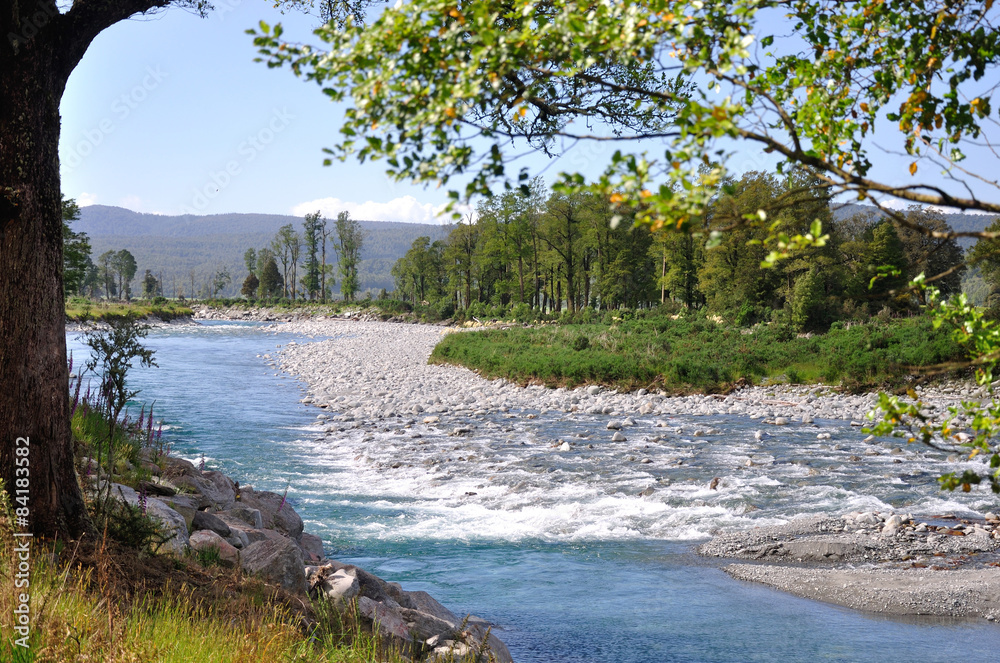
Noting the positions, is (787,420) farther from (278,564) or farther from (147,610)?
(147,610)

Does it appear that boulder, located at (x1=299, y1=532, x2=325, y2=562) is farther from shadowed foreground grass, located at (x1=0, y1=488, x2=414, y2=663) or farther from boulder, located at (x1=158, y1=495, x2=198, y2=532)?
shadowed foreground grass, located at (x1=0, y1=488, x2=414, y2=663)

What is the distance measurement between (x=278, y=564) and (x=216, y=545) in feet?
2.35

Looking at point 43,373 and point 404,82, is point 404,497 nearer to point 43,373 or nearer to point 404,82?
point 43,373

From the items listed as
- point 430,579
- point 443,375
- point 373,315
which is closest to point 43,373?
point 430,579

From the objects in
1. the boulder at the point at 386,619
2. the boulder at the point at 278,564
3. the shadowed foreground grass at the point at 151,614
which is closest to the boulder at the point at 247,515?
the boulder at the point at 278,564

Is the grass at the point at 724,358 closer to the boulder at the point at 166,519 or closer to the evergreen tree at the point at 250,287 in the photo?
the boulder at the point at 166,519

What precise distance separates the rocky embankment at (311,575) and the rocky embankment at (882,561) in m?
3.53

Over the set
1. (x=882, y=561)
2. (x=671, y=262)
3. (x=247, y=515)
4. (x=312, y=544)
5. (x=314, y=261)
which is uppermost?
(x=314, y=261)

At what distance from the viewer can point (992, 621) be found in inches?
247

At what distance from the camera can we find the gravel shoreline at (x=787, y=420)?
6859 mm

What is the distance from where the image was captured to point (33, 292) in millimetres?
4262

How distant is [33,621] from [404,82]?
118 inches

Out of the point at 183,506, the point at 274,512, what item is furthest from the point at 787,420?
the point at 183,506

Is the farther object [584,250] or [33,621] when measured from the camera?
[584,250]
